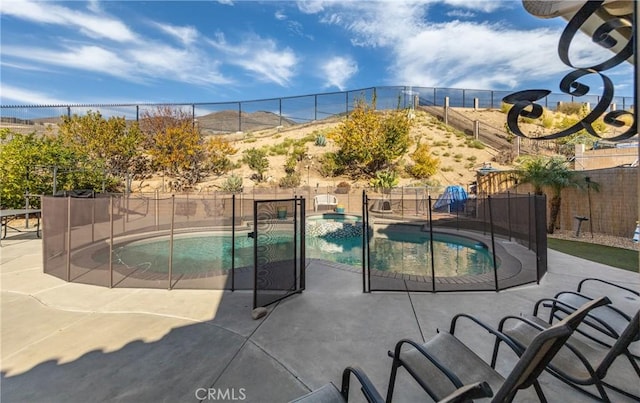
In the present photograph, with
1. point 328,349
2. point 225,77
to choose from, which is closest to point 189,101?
point 225,77

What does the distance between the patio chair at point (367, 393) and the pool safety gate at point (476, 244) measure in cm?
266

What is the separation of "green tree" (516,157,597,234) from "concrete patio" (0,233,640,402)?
6182mm

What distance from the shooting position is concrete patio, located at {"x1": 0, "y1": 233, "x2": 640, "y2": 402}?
232 cm

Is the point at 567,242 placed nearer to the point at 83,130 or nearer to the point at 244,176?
the point at 244,176

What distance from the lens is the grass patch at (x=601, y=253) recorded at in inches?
243

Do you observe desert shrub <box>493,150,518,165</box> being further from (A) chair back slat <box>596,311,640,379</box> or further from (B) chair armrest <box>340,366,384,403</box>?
(B) chair armrest <box>340,366,384,403</box>

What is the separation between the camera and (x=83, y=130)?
18109 mm

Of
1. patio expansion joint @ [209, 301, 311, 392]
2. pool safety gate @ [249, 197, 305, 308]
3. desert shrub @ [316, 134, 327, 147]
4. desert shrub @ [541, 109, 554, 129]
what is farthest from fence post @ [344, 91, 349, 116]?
patio expansion joint @ [209, 301, 311, 392]

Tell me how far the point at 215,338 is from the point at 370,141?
20571mm

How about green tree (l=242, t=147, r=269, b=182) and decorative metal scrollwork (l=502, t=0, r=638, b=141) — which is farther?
green tree (l=242, t=147, r=269, b=182)

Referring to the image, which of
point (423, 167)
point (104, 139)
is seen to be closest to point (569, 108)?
point (423, 167)

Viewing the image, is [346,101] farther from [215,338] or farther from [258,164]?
[215,338]

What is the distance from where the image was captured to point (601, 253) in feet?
23.4

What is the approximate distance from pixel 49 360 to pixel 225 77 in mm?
16378
